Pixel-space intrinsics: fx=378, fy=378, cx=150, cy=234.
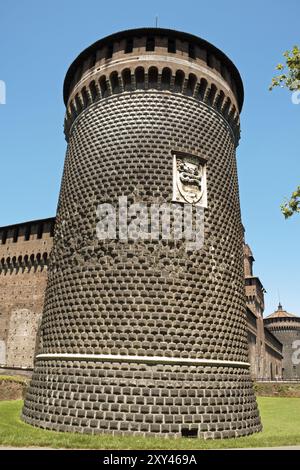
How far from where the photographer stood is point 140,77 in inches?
704

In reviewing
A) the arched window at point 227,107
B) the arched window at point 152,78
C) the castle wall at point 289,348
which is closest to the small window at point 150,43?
the arched window at point 152,78

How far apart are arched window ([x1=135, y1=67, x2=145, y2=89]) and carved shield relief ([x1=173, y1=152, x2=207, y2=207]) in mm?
3965

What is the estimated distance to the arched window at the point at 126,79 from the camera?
17.9 m

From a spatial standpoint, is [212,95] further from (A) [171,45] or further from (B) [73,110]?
(B) [73,110]

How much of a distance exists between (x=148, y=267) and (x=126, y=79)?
30.7 feet

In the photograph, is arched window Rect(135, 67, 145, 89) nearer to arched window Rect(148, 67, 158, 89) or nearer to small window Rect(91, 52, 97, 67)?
arched window Rect(148, 67, 158, 89)

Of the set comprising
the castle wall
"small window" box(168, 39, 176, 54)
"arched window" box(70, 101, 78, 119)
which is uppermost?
"small window" box(168, 39, 176, 54)

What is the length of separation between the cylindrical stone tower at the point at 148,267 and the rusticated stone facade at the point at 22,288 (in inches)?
502

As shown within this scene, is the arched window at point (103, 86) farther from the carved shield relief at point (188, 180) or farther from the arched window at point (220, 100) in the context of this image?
the arched window at point (220, 100)

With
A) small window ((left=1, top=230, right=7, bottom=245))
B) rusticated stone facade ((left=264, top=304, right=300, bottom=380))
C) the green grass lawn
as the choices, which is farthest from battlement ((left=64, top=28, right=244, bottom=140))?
rusticated stone facade ((left=264, top=304, right=300, bottom=380))

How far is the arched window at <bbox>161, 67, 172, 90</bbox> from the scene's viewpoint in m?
17.8

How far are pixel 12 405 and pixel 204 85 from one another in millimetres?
18735

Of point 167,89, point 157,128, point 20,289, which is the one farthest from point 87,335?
point 20,289
